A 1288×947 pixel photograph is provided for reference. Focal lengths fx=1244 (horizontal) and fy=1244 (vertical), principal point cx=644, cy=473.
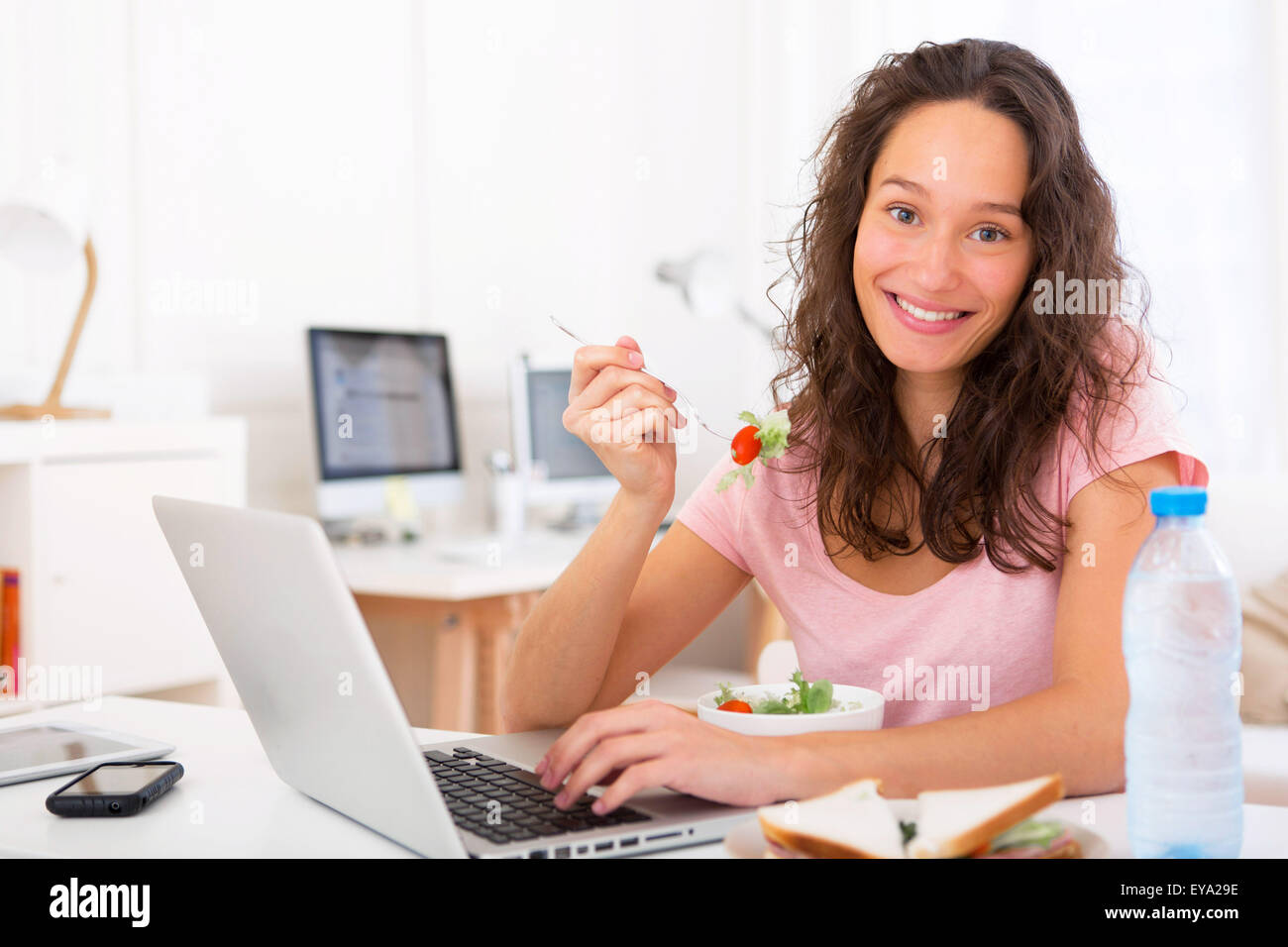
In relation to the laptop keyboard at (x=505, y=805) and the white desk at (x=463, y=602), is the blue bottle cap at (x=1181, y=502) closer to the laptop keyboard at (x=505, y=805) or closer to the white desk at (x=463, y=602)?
the laptop keyboard at (x=505, y=805)

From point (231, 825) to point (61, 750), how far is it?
294mm

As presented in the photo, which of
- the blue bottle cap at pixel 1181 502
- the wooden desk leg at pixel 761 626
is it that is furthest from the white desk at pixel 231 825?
the wooden desk leg at pixel 761 626

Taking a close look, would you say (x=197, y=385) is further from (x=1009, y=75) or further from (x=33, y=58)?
(x=1009, y=75)

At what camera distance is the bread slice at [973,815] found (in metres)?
0.71

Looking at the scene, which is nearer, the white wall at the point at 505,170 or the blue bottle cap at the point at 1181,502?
the blue bottle cap at the point at 1181,502

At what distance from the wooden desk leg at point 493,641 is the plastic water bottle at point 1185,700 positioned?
6.57 ft

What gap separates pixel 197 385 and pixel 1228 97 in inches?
105

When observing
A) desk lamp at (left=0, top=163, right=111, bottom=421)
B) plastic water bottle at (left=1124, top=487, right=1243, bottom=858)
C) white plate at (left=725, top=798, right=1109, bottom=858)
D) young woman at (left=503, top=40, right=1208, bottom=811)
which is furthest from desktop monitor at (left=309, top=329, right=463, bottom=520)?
plastic water bottle at (left=1124, top=487, right=1243, bottom=858)

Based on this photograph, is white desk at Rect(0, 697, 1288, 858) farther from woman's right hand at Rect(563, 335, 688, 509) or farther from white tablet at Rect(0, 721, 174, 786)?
woman's right hand at Rect(563, 335, 688, 509)

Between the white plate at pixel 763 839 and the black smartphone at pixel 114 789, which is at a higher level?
the white plate at pixel 763 839

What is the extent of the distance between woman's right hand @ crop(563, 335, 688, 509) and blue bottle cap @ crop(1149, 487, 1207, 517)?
54cm

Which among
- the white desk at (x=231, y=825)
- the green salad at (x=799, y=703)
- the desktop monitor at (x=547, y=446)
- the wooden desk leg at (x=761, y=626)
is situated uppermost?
the desktop monitor at (x=547, y=446)
